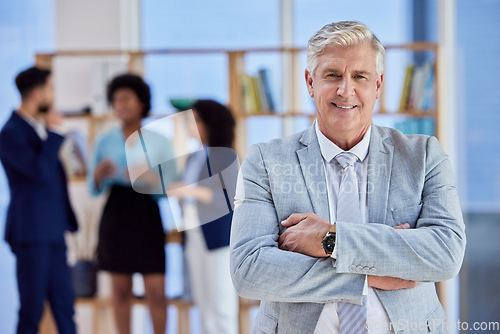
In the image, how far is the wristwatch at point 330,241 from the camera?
3.69 feet

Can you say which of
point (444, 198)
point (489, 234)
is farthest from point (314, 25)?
point (444, 198)

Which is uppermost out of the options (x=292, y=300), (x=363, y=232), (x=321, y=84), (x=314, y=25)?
(x=314, y=25)

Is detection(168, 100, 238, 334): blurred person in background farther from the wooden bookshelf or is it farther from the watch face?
the wooden bookshelf

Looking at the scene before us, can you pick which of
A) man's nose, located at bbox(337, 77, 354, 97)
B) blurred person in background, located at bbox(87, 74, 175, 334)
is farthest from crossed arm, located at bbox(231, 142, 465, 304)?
blurred person in background, located at bbox(87, 74, 175, 334)

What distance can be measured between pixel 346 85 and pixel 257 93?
237 centimetres

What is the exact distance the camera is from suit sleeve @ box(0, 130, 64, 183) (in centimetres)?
292

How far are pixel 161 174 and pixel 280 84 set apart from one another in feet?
7.64

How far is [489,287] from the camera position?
13.6 feet

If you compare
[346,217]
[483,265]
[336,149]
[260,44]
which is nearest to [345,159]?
[336,149]

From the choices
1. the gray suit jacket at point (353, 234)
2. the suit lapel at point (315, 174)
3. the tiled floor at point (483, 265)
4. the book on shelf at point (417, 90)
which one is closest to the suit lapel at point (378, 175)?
the gray suit jacket at point (353, 234)

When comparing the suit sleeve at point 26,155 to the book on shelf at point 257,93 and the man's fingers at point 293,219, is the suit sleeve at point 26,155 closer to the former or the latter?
the book on shelf at point 257,93

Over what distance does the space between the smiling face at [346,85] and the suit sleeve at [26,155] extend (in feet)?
7.38

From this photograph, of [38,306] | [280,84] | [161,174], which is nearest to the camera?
[161,174]

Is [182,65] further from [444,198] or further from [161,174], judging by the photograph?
[444,198]
